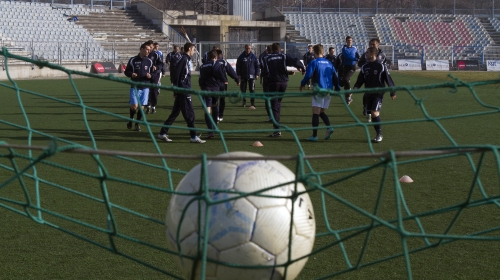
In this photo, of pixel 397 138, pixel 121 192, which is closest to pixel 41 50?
pixel 397 138

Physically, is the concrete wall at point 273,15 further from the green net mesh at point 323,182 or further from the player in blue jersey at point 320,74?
the player in blue jersey at point 320,74

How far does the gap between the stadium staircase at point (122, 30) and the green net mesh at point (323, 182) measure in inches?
855

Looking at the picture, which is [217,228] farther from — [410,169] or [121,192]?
[410,169]

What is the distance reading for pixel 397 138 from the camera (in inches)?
461

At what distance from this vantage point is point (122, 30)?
132 feet

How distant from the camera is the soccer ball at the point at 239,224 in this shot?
296cm

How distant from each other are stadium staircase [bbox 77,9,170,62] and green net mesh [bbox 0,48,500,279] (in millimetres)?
21708

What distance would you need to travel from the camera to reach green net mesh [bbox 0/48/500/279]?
3.12 meters

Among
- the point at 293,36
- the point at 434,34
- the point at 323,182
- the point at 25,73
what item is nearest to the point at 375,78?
the point at 323,182

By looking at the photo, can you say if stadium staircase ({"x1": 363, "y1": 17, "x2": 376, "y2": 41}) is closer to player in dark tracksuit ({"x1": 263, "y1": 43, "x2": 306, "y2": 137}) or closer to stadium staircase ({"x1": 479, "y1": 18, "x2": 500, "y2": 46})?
stadium staircase ({"x1": 479, "y1": 18, "x2": 500, "y2": 46})

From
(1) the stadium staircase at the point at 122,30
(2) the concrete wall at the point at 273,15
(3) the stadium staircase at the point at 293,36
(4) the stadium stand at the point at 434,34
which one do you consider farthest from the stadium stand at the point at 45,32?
(4) the stadium stand at the point at 434,34

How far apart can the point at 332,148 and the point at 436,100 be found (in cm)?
991

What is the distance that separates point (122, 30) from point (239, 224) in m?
38.9

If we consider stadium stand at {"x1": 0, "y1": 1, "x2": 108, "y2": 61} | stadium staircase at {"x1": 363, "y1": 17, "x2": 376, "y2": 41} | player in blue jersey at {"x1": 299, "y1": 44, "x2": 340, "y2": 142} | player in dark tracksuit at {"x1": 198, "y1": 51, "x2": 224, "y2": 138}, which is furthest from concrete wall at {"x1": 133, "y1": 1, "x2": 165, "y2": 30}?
player in blue jersey at {"x1": 299, "y1": 44, "x2": 340, "y2": 142}
